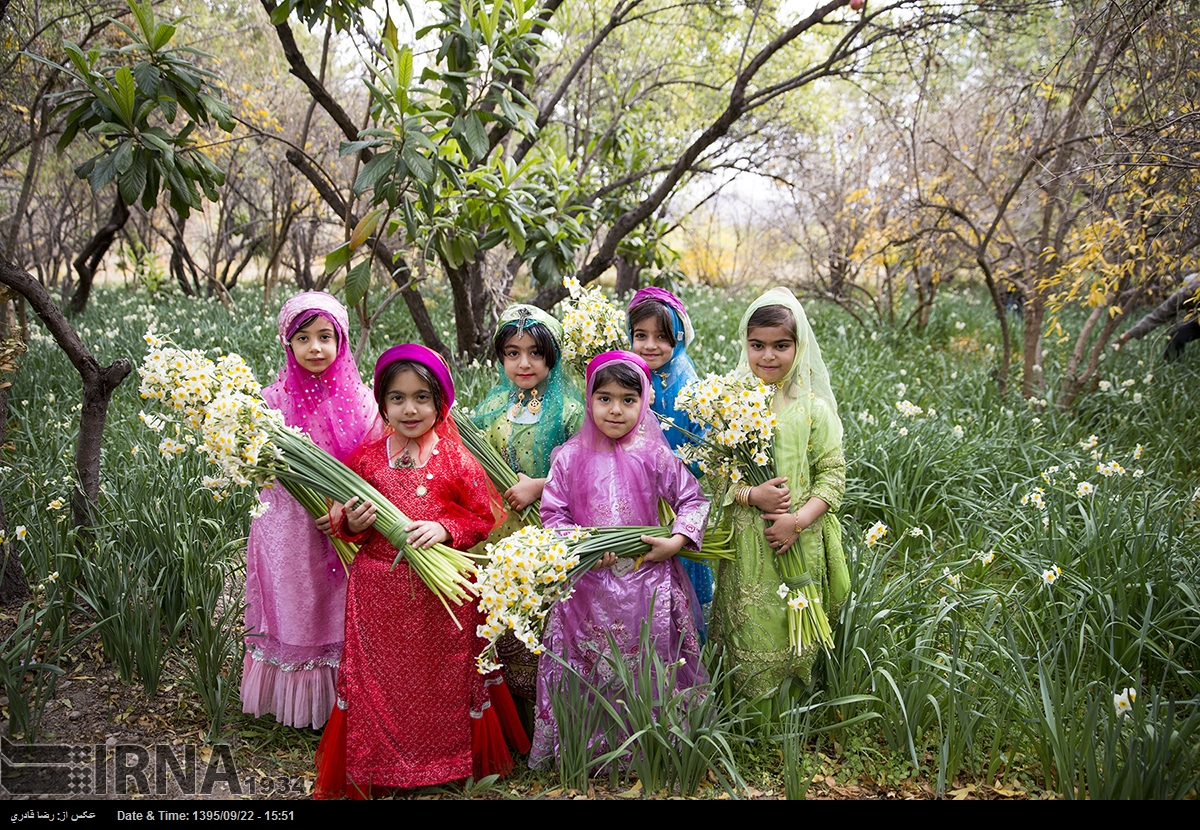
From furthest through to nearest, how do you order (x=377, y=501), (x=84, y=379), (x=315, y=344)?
(x=84, y=379) → (x=315, y=344) → (x=377, y=501)

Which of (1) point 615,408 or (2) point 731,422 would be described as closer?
(2) point 731,422

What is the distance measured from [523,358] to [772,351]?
34.8 inches

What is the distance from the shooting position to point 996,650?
8.45 feet

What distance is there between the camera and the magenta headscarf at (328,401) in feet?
8.54

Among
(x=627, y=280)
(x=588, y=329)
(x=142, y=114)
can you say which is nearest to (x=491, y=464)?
(x=588, y=329)

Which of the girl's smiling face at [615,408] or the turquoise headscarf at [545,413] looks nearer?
the girl's smiling face at [615,408]

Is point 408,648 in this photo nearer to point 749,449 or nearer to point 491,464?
point 491,464

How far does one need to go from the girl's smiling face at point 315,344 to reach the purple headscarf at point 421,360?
309 millimetres

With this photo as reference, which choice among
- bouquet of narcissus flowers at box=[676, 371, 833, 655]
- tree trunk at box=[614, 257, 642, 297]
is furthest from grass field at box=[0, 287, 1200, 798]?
tree trunk at box=[614, 257, 642, 297]

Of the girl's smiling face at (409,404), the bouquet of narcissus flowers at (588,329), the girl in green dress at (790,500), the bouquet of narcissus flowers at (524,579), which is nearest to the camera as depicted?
the bouquet of narcissus flowers at (524,579)

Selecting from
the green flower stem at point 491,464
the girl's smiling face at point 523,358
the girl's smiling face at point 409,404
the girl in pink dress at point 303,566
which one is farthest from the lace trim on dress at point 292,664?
the girl's smiling face at point 523,358

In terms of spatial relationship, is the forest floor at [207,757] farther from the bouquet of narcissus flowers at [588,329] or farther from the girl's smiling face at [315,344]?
the bouquet of narcissus flowers at [588,329]

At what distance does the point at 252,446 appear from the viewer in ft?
6.92
